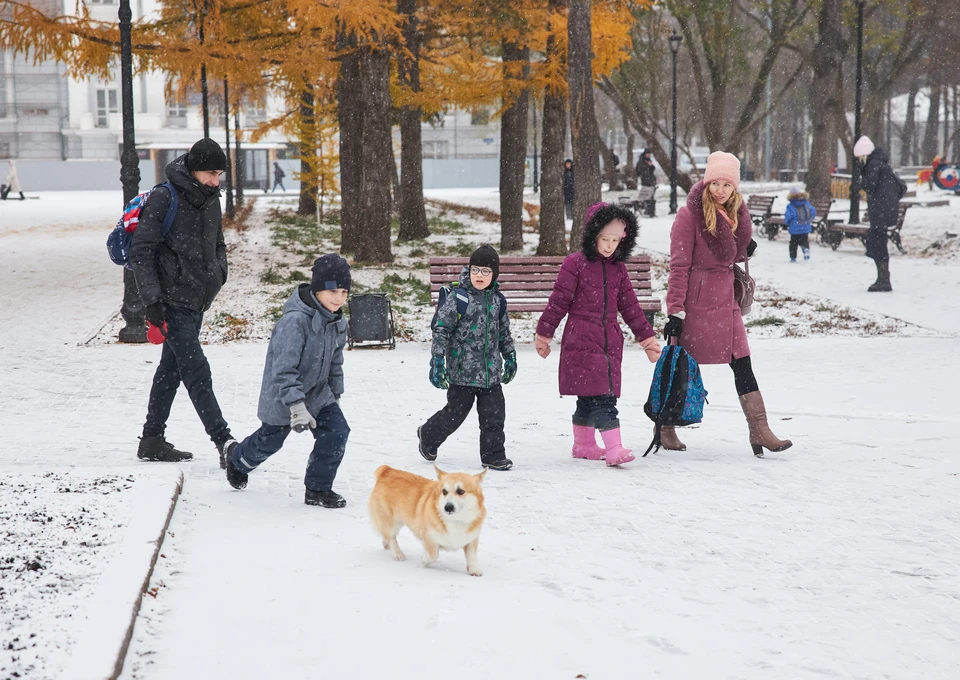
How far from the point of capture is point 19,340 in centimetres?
1171

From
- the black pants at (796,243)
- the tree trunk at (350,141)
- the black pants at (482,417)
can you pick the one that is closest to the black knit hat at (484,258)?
the black pants at (482,417)

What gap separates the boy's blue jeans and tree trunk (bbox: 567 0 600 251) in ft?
34.2

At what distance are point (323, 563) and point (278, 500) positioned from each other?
1.13 m

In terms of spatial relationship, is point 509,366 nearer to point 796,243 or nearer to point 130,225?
point 130,225

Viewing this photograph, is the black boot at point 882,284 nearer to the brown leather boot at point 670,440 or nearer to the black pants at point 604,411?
the brown leather boot at point 670,440

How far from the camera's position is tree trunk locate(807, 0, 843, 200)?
2841 cm

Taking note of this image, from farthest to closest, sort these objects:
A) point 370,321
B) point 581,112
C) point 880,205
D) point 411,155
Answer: point 411,155, point 581,112, point 880,205, point 370,321

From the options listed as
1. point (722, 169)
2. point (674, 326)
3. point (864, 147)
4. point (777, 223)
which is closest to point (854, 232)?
point (777, 223)

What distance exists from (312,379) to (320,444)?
365mm

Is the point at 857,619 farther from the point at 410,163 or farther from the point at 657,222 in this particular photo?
the point at 657,222

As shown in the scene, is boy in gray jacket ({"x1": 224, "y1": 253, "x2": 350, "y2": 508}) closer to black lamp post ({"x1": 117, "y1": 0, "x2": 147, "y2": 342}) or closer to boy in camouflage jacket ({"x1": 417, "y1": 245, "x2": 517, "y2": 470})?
boy in camouflage jacket ({"x1": 417, "y1": 245, "x2": 517, "y2": 470})

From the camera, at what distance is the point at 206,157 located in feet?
19.7

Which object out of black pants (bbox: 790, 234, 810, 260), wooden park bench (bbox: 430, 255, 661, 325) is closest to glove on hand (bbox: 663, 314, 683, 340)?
wooden park bench (bbox: 430, 255, 661, 325)

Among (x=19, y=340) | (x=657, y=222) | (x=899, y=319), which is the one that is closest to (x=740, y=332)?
(x=899, y=319)
